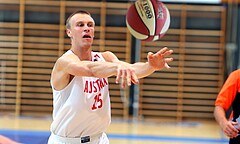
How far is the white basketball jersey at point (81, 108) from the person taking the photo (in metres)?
3.41

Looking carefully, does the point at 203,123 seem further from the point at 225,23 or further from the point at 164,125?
the point at 225,23

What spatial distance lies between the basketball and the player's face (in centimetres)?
92

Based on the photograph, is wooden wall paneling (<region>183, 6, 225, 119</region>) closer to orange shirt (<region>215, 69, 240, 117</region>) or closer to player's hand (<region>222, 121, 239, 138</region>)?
orange shirt (<region>215, 69, 240, 117</region>)

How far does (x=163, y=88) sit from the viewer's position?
10734mm

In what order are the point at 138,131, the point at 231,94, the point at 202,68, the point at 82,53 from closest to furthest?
the point at 82,53 → the point at 231,94 → the point at 138,131 → the point at 202,68

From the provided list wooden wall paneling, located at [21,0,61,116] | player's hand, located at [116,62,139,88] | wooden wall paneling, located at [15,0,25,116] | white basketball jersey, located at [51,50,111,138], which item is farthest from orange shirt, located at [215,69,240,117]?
wooden wall paneling, located at [15,0,25,116]

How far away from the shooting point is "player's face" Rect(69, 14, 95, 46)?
3455 millimetres

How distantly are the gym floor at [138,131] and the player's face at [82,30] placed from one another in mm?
3538

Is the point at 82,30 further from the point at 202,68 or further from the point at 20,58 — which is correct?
the point at 202,68

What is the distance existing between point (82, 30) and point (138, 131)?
19.1 feet

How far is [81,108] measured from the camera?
3400mm

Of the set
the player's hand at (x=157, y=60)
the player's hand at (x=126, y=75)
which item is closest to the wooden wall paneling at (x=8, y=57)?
the player's hand at (x=157, y=60)

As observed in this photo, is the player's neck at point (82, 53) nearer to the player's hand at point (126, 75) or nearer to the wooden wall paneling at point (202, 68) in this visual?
the player's hand at point (126, 75)

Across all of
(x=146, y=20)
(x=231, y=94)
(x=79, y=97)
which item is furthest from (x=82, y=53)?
(x=231, y=94)
